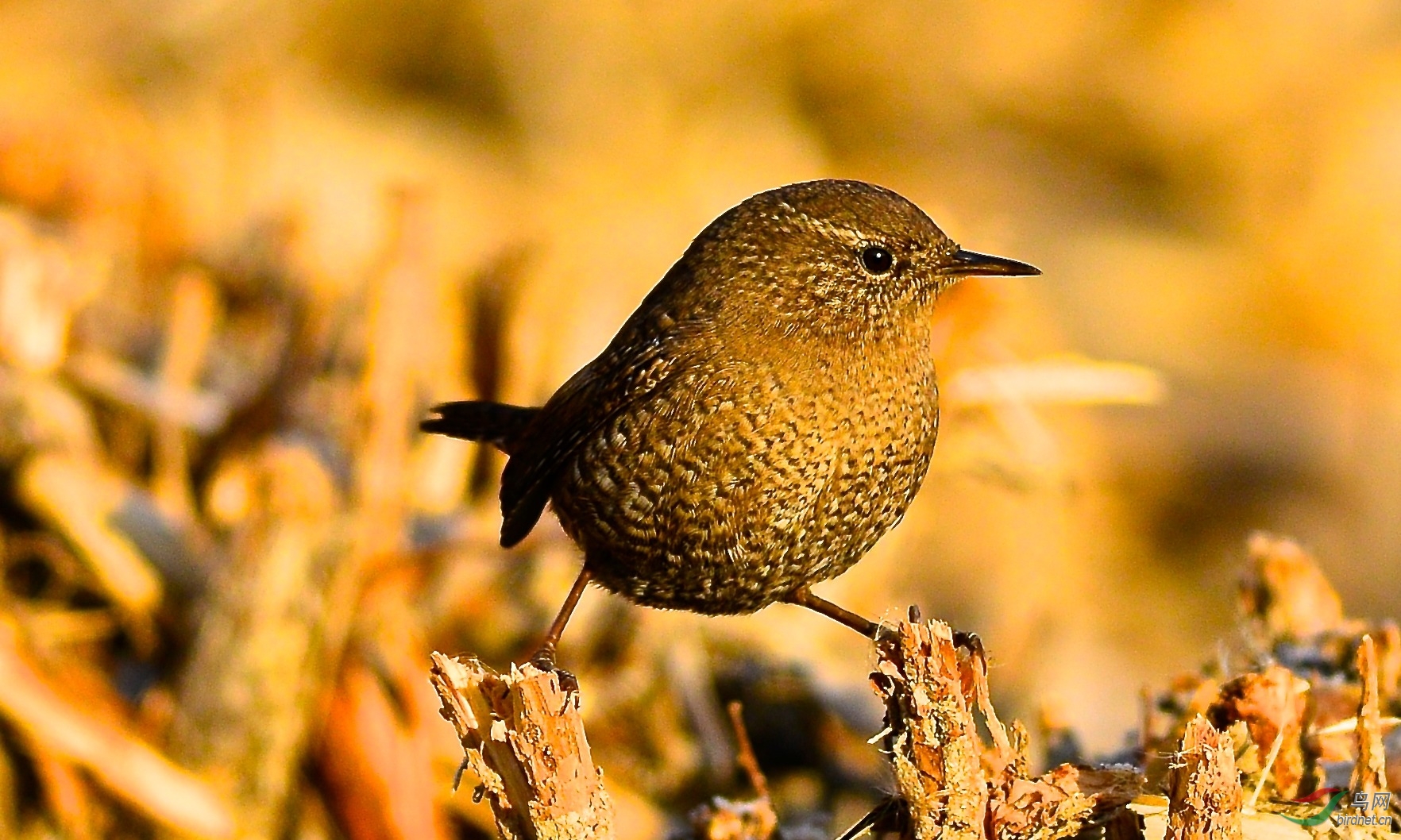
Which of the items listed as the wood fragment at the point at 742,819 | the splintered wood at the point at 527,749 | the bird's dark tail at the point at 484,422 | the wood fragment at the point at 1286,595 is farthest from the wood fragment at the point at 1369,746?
the bird's dark tail at the point at 484,422

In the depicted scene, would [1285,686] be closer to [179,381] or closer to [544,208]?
[179,381]

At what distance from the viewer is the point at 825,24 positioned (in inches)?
361

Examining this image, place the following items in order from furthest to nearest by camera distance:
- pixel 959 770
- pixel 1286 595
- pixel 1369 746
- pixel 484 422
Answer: pixel 484 422
pixel 1286 595
pixel 1369 746
pixel 959 770

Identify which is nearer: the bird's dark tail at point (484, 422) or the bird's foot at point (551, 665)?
the bird's foot at point (551, 665)

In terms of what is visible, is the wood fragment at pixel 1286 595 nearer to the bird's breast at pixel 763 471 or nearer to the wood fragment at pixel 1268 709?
the wood fragment at pixel 1268 709

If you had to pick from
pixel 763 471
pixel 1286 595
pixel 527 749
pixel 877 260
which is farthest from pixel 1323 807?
pixel 527 749

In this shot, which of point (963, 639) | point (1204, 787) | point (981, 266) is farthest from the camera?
point (981, 266)

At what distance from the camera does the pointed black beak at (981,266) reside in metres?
3.16

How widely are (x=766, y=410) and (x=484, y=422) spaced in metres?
1.25

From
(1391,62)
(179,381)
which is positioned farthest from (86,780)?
(1391,62)

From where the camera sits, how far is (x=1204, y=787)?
2.54 meters

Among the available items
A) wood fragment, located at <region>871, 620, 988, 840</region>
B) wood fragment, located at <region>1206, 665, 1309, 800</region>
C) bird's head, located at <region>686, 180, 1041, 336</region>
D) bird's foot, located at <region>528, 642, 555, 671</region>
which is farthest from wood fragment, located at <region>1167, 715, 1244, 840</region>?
bird's foot, located at <region>528, 642, 555, 671</region>

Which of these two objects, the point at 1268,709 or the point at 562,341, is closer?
the point at 1268,709

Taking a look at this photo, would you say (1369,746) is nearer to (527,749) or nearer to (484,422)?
(527,749)
